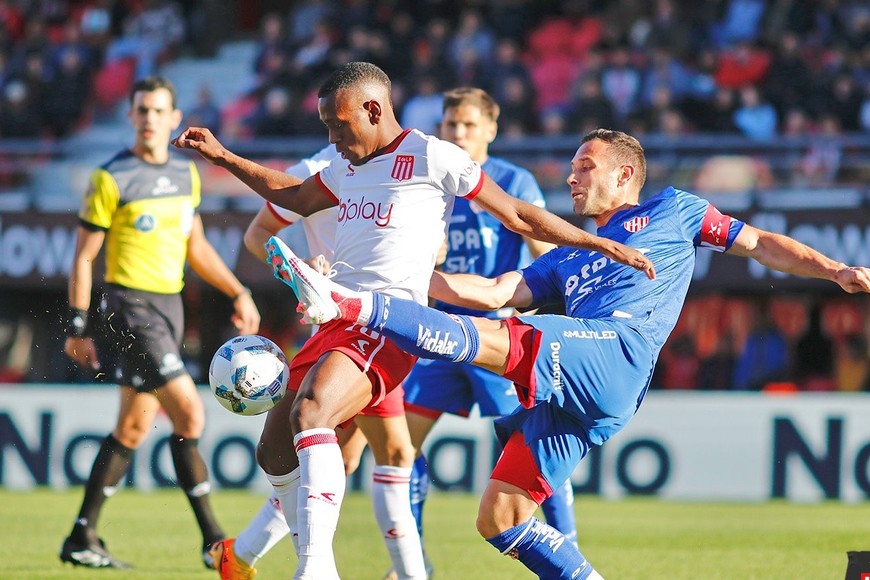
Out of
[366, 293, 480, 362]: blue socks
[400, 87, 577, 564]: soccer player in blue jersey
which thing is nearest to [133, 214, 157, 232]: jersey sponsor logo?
[400, 87, 577, 564]: soccer player in blue jersey

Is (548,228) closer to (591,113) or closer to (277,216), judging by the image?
(277,216)

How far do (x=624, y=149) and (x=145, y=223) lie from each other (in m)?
3.38

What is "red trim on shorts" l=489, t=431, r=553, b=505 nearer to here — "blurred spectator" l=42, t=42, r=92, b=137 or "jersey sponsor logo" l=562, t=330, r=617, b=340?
"jersey sponsor logo" l=562, t=330, r=617, b=340

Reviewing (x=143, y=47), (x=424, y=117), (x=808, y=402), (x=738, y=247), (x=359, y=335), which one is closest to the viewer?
(x=359, y=335)

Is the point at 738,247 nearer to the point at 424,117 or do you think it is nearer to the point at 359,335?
the point at 359,335

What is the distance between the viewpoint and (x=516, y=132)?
53.4ft

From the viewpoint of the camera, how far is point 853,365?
587 inches

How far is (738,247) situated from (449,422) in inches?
282

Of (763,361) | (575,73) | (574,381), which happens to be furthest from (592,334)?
(575,73)

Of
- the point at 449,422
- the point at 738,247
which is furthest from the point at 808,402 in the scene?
the point at 738,247

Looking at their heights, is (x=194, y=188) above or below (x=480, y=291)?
above

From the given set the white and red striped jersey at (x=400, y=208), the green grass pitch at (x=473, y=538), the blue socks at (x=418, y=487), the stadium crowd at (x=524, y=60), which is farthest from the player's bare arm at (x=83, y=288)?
the stadium crowd at (x=524, y=60)

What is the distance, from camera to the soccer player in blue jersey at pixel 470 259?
7383 millimetres

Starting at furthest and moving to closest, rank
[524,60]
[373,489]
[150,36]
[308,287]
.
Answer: [150,36] → [524,60] → [373,489] → [308,287]
